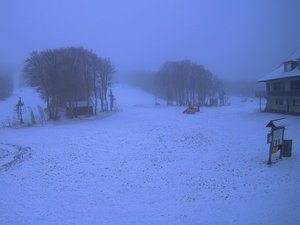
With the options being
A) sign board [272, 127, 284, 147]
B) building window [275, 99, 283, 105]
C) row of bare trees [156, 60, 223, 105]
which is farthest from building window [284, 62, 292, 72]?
row of bare trees [156, 60, 223, 105]

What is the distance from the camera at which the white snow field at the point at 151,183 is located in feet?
35.6

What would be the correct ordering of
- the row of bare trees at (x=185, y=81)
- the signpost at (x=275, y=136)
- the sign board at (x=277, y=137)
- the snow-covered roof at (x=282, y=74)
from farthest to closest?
1. the row of bare trees at (x=185, y=81)
2. the snow-covered roof at (x=282, y=74)
3. the sign board at (x=277, y=137)
4. the signpost at (x=275, y=136)

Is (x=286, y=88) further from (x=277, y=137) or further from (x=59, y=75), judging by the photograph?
(x=59, y=75)

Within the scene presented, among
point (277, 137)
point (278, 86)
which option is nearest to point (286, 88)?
point (278, 86)

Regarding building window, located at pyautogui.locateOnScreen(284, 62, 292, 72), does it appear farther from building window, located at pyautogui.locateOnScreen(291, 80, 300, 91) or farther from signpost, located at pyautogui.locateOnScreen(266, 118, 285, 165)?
signpost, located at pyautogui.locateOnScreen(266, 118, 285, 165)

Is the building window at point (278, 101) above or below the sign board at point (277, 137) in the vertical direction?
above

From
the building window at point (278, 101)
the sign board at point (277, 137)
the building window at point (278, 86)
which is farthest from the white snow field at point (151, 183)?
the building window at point (278, 86)

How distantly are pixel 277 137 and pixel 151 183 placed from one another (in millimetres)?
8582

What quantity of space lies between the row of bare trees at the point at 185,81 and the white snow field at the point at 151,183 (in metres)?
57.8

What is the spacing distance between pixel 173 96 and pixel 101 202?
80335mm

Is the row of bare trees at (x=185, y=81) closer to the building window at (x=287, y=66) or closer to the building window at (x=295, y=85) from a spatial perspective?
the building window at (x=287, y=66)

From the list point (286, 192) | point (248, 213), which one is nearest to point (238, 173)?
point (286, 192)

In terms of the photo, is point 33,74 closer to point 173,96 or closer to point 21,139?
point 21,139

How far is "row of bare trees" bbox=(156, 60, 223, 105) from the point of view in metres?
81.6
